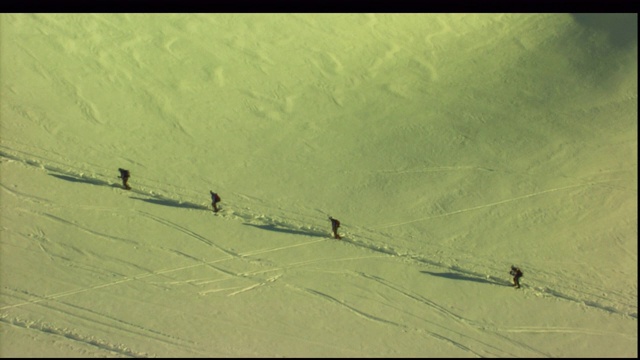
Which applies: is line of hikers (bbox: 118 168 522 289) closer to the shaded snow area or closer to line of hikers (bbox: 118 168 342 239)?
line of hikers (bbox: 118 168 342 239)

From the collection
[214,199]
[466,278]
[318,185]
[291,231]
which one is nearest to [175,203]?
[214,199]

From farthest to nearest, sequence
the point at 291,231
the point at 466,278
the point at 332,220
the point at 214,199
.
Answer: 1. the point at 291,231
2. the point at 214,199
3. the point at 332,220
4. the point at 466,278

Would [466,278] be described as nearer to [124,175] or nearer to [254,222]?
[254,222]

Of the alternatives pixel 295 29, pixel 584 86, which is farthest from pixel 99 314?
pixel 584 86

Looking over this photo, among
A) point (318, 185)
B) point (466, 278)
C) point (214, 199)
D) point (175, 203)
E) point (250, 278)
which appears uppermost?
point (318, 185)

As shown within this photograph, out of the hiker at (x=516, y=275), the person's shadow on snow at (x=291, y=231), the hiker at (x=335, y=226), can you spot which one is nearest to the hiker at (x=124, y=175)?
the person's shadow on snow at (x=291, y=231)

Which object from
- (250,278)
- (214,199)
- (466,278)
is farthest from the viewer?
(214,199)

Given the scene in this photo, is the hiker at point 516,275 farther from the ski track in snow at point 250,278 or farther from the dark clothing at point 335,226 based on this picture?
the dark clothing at point 335,226

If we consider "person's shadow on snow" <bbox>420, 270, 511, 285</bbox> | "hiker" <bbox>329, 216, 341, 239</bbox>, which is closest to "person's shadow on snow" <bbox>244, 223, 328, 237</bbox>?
"hiker" <bbox>329, 216, 341, 239</bbox>

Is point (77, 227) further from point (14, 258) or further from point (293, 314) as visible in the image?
point (293, 314)
